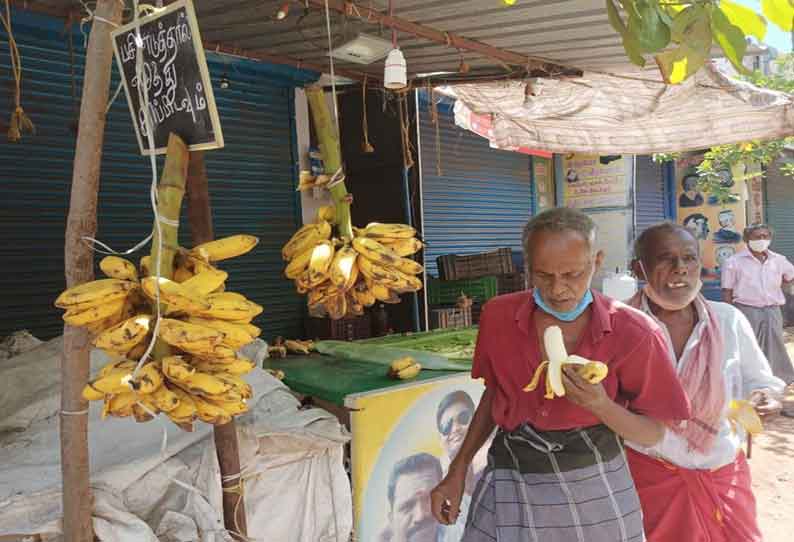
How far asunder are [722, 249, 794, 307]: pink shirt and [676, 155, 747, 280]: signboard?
12.4ft

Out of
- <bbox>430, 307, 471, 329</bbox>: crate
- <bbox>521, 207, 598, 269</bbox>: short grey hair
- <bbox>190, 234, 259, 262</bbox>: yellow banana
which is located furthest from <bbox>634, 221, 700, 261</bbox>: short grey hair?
<bbox>430, 307, 471, 329</bbox>: crate

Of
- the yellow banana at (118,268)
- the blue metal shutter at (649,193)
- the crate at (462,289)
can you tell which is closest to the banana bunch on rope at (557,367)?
the yellow banana at (118,268)

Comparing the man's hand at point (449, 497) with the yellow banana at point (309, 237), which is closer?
the yellow banana at point (309, 237)

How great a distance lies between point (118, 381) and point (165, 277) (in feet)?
0.85

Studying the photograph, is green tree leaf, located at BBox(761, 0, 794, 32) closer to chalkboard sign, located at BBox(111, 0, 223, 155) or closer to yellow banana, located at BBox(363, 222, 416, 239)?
yellow banana, located at BBox(363, 222, 416, 239)

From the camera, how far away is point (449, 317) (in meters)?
6.37

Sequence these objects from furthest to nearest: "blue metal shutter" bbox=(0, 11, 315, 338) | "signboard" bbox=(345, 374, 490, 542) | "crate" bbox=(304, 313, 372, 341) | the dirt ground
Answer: "crate" bbox=(304, 313, 372, 341), the dirt ground, "blue metal shutter" bbox=(0, 11, 315, 338), "signboard" bbox=(345, 374, 490, 542)

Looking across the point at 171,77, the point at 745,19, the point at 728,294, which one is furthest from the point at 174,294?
the point at 728,294

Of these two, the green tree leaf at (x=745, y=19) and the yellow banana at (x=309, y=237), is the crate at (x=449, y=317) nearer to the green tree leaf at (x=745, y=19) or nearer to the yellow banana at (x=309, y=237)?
the yellow banana at (x=309, y=237)

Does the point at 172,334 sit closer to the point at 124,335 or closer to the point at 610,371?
the point at 124,335

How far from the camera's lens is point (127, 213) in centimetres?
477

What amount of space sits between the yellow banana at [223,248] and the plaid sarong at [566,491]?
3.64 ft

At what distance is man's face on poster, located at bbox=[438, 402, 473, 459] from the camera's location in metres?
3.43

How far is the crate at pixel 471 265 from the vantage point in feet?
23.0
